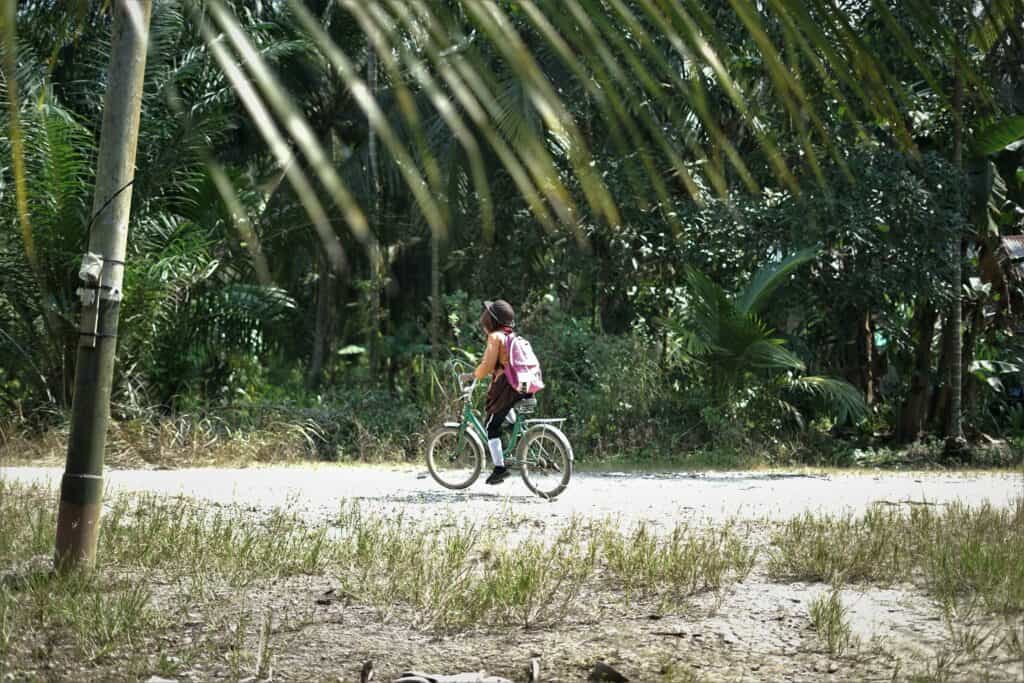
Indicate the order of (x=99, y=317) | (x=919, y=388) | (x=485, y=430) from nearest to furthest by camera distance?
(x=99, y=317) → (x=485, y=430) → (x=919, y=388)

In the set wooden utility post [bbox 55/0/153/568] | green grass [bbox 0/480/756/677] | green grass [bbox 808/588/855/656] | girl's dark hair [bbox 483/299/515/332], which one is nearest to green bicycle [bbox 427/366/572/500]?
girl's dark hair [bbox 483/299/515/332]

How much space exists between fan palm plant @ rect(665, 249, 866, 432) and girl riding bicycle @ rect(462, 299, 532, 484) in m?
5.35

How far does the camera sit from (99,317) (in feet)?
17.8

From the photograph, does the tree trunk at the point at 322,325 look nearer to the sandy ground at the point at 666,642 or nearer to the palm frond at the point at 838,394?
the palm frond at the point at 838,394

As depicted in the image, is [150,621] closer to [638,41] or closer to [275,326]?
[638,41]

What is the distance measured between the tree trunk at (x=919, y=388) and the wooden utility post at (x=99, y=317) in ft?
40.7

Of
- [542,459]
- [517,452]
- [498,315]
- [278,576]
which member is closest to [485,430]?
[517,452]

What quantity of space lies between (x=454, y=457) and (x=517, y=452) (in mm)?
950

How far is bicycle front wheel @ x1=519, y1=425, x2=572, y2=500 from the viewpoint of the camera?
8953 mm

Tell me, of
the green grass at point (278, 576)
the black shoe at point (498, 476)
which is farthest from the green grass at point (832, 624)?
the black shoe at point (498, 476)

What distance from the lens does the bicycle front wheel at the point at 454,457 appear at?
31.7ft

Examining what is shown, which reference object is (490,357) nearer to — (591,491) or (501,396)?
(501,396)

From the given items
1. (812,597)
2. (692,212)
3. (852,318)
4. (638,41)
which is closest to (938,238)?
(852,318)

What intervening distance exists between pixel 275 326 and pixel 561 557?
11383 mm
